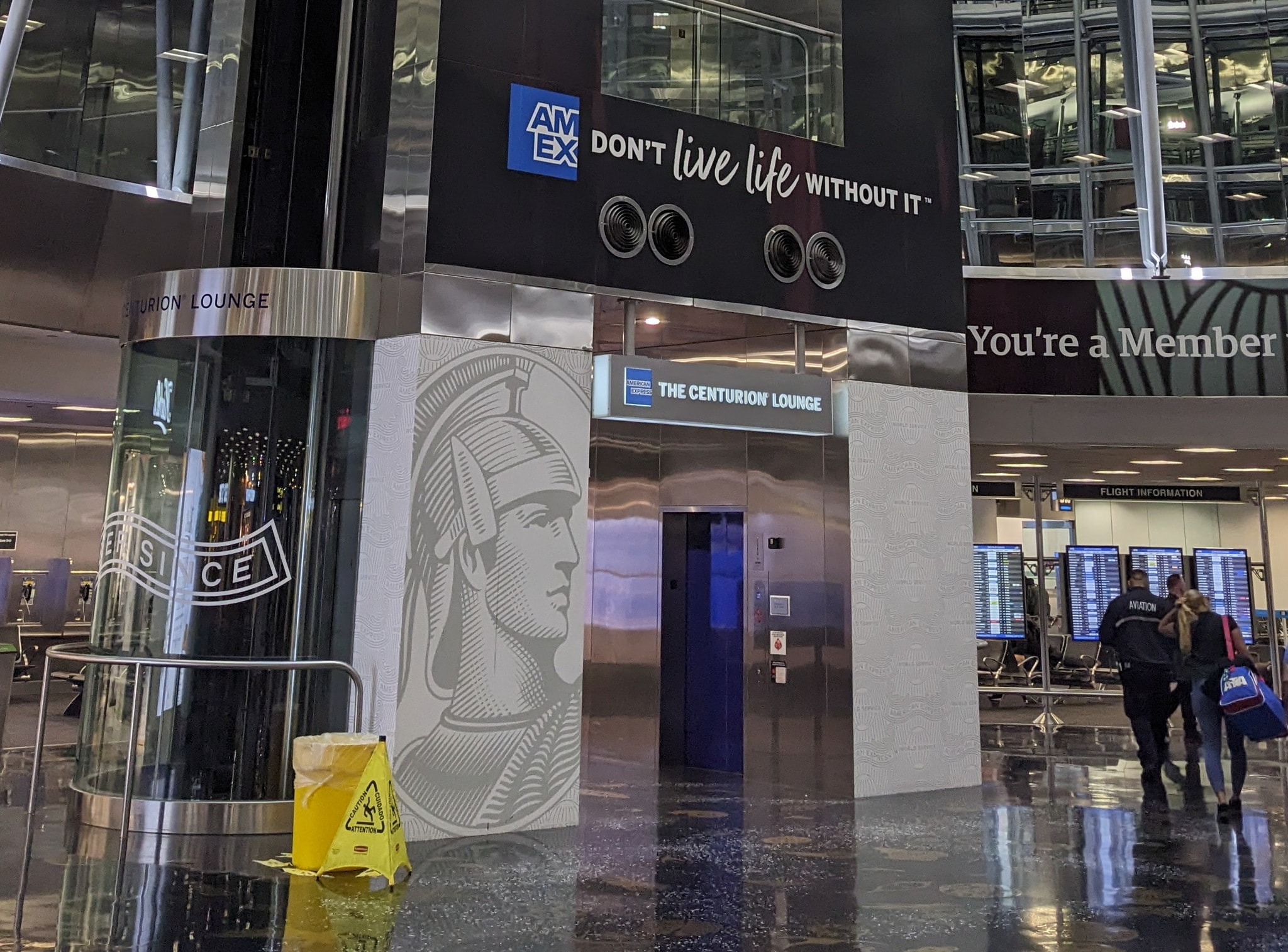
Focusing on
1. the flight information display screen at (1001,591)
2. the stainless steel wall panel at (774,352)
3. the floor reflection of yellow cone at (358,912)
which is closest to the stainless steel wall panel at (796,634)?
the stainless steel wall panel at (774,352)

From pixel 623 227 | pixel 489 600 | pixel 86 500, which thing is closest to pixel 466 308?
pixel 623 227

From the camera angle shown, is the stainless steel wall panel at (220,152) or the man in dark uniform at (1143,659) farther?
the man in dark uniform at (1143,659)

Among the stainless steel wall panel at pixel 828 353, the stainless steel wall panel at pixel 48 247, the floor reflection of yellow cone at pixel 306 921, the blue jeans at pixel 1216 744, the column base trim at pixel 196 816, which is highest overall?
the stainless steel wall panel at pixel 48 247

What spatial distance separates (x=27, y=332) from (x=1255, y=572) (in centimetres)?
1318

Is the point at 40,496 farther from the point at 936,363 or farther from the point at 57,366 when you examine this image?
the point at 936,363

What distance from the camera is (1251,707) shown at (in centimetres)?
850

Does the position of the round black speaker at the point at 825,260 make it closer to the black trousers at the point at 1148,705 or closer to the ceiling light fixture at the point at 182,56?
the black trousers at the point at 1148,705

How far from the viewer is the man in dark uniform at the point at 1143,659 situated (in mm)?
10008

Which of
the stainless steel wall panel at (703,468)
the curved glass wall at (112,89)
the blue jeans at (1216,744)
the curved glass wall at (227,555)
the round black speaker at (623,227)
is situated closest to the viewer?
the curved glass wall at (227,555)

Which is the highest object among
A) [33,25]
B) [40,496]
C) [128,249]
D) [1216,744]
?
[33,25]

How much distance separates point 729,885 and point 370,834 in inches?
71.5

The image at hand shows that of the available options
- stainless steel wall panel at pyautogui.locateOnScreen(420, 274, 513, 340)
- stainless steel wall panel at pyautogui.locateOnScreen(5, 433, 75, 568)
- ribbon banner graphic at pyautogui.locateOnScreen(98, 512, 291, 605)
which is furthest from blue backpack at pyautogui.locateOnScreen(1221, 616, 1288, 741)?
stainless steel wall panel at pyautogui.locateOnScreen(5, 433, 75, 568)

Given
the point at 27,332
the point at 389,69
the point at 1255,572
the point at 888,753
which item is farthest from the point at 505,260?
the point at 1255,572

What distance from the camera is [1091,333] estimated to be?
1372 cm
